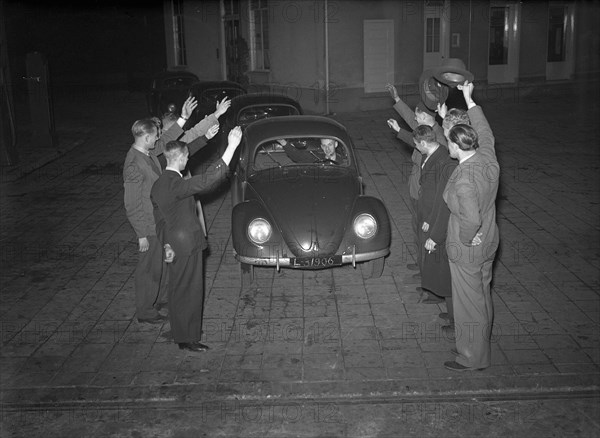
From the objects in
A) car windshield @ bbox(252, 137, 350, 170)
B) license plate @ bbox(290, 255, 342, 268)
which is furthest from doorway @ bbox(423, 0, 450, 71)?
license plate @ bbox(290, 255, 342, 268)

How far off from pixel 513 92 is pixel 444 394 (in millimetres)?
20380

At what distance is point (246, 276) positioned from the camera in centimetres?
782

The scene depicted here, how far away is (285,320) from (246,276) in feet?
3.53

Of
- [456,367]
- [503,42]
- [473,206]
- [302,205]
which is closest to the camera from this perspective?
[473,206]

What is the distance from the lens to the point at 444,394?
550cm

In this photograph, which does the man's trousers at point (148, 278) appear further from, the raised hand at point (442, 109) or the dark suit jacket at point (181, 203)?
the raised hand at point (442, 109)

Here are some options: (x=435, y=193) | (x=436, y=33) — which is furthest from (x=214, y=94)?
(x=435, y=193)

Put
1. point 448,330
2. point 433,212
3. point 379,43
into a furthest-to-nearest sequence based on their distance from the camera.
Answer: point 379,43
point 448,330
point 433,212

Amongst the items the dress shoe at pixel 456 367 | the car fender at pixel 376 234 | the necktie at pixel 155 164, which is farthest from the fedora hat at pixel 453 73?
the necktie at pixel 155 164

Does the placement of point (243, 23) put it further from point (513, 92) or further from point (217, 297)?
point (217, 297)

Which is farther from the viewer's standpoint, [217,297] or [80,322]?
[217,297]

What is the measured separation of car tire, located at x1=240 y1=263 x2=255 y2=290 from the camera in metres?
7.68

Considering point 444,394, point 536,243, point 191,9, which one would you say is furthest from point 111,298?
point 191,9

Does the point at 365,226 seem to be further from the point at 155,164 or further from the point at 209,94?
the point at 209,94
